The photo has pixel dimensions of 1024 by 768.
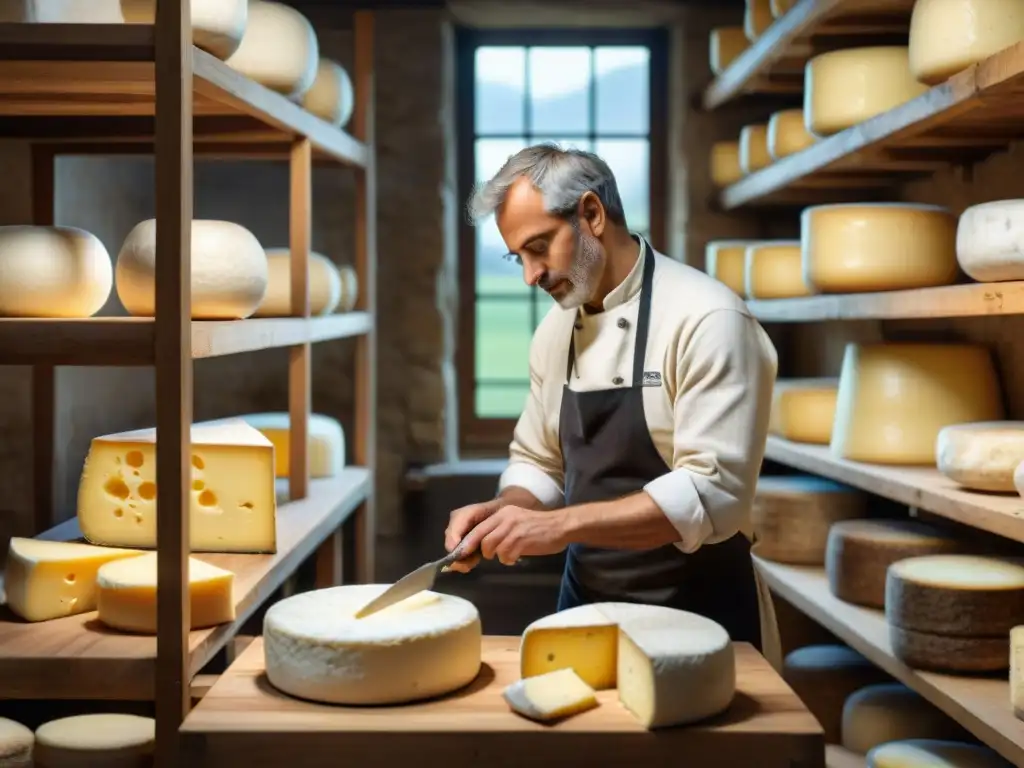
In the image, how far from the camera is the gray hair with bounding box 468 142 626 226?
2234 mm

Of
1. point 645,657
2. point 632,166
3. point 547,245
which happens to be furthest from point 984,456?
point 632,166

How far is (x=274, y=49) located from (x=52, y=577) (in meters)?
1.40

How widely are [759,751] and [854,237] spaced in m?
1.73

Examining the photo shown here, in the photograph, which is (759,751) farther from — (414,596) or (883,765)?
(883,765)

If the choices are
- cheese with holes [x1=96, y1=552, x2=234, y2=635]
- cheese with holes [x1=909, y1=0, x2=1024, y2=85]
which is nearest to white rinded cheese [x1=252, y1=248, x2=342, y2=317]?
cheese with holes [x1=96, y1=552, x2=234, y2=635]

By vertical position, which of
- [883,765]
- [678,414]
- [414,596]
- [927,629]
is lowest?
[883,765]

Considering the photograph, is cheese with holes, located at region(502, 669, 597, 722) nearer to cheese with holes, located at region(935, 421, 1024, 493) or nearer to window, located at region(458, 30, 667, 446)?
cheese with holes, located at region(935, 421, 1024, 493)

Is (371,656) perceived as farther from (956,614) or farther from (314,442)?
(314,442)

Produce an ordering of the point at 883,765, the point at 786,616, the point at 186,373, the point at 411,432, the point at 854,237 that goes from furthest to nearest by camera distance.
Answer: the point at 411,432 < the point at 786,616 < the point at 854,237 < the point at 883,765 < the point at 186,373

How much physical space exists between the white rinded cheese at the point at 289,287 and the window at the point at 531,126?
1.11 metres

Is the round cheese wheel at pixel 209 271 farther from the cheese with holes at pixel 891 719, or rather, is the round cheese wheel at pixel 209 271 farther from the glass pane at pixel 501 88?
the glass pane at pixel 501 88

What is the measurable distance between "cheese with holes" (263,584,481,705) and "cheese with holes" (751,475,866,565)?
189cm

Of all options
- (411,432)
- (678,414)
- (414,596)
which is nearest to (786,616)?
(411,432)

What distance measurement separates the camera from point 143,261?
7.41ft
